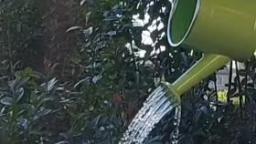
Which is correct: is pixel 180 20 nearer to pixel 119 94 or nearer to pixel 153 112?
pixel 153 112

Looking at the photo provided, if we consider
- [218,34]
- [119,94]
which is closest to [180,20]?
[218,34]

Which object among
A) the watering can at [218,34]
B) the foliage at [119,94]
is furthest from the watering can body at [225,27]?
the foliage at [119,94]

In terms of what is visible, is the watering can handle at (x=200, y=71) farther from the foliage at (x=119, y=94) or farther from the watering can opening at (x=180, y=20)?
the foliage at (x=119, y=94)

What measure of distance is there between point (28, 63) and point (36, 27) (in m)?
0.11

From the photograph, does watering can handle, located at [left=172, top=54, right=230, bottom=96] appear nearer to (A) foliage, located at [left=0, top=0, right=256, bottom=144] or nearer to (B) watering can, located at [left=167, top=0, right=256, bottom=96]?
(B) watering can, located at [left=167, top=0, right=256, bottom=96]

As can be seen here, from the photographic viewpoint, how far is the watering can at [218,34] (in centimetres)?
74

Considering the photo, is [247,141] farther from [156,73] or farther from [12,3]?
[12,3]

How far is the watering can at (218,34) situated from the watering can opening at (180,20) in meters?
0.04

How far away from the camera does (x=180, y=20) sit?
82cm

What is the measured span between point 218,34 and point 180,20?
0.08 m

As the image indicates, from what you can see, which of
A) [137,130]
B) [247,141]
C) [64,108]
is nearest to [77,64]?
[64,108]

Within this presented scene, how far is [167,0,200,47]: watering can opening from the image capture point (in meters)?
0.80

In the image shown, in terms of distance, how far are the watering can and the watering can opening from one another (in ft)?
0.12

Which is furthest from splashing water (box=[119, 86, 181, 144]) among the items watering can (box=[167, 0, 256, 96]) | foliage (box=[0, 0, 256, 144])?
foliage (box=[0, 0, 256, 144])
